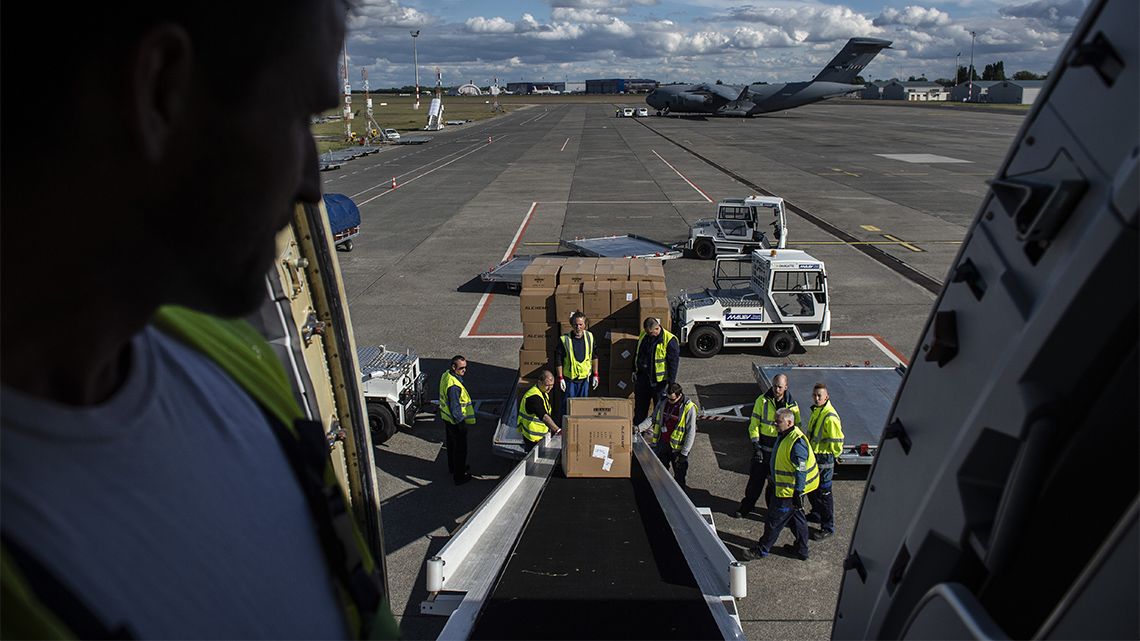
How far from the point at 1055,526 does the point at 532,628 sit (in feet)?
12.2

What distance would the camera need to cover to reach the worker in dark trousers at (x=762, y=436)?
9.48 m

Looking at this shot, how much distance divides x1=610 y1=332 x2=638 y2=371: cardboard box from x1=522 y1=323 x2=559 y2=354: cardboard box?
0.86 meters

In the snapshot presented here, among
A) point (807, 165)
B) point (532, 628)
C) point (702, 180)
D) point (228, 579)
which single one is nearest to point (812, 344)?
point (532, 628)

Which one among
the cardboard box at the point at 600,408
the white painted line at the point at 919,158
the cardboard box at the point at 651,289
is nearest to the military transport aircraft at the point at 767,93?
the white painted line at the point at 919,158

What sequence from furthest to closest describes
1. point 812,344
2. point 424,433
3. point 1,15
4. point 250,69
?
1. point 812,344
2. point 424,433
3. point 250,69
4. point 1,15

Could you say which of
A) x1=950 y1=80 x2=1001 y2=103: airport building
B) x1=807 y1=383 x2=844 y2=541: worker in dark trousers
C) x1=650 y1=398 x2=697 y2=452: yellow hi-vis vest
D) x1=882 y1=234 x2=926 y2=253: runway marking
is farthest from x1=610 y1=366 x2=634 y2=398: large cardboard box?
x1=950 y1=80 x2=1001 y2=103: airport building

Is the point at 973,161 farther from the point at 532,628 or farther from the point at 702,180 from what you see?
the point at 532,628

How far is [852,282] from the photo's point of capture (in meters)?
21.0

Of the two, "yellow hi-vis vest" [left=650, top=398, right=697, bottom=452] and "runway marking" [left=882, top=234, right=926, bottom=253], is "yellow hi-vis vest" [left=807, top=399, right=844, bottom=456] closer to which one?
"yellow hi-vis vest" [left=650, top=398, right=697, bottom=452]

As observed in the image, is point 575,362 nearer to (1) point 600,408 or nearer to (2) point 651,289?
(2) point 651,289

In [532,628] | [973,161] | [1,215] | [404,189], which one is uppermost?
[1,215]

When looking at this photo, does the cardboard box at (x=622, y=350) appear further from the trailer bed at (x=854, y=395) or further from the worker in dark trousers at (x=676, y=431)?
the trailer bed at (x=854, y=395)

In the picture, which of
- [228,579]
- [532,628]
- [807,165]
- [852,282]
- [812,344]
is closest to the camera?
[228,579]

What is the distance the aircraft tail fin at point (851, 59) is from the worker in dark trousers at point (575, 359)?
211ft
